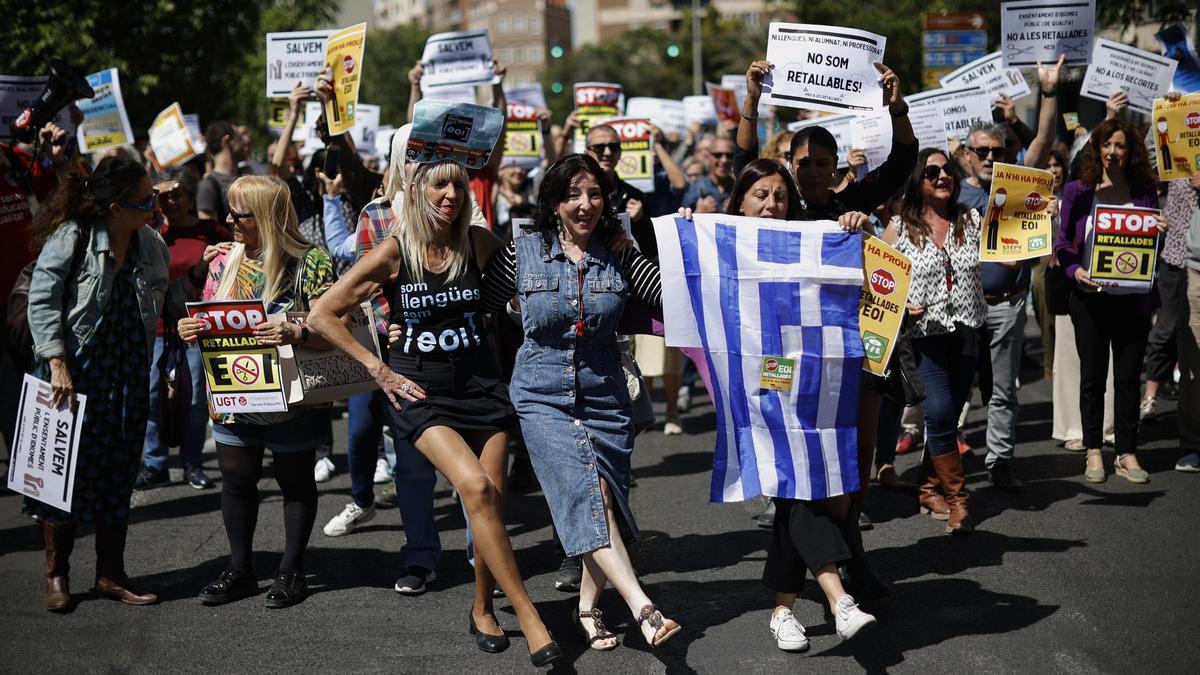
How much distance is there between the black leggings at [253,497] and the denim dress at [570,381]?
1416 millimetres

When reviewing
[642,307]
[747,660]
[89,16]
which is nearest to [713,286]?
[642,307]

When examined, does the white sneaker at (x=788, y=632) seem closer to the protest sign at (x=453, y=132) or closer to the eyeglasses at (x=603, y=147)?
the protest sign at (x=453, y=132)

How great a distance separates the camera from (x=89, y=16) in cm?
1945

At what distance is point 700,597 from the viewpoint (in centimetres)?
588

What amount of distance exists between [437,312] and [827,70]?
231 centimetres

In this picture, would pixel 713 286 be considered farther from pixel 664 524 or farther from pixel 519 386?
pixel 664 524

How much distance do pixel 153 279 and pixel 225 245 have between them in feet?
1.39

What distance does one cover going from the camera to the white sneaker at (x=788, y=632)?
5.01 meters

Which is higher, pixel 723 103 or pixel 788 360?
pixel 723 103

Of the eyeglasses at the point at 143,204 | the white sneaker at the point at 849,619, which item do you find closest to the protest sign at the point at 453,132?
the eyeglasses at the point at 143,204

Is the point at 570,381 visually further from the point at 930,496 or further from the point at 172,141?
the point at 172,141

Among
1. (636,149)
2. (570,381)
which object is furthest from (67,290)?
(636,149)

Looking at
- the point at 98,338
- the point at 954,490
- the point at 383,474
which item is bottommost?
the point at 383,474

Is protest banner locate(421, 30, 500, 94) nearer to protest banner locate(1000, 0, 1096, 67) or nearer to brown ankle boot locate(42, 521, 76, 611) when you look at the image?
protest banner locate(1000, 0, 1096, 67)
